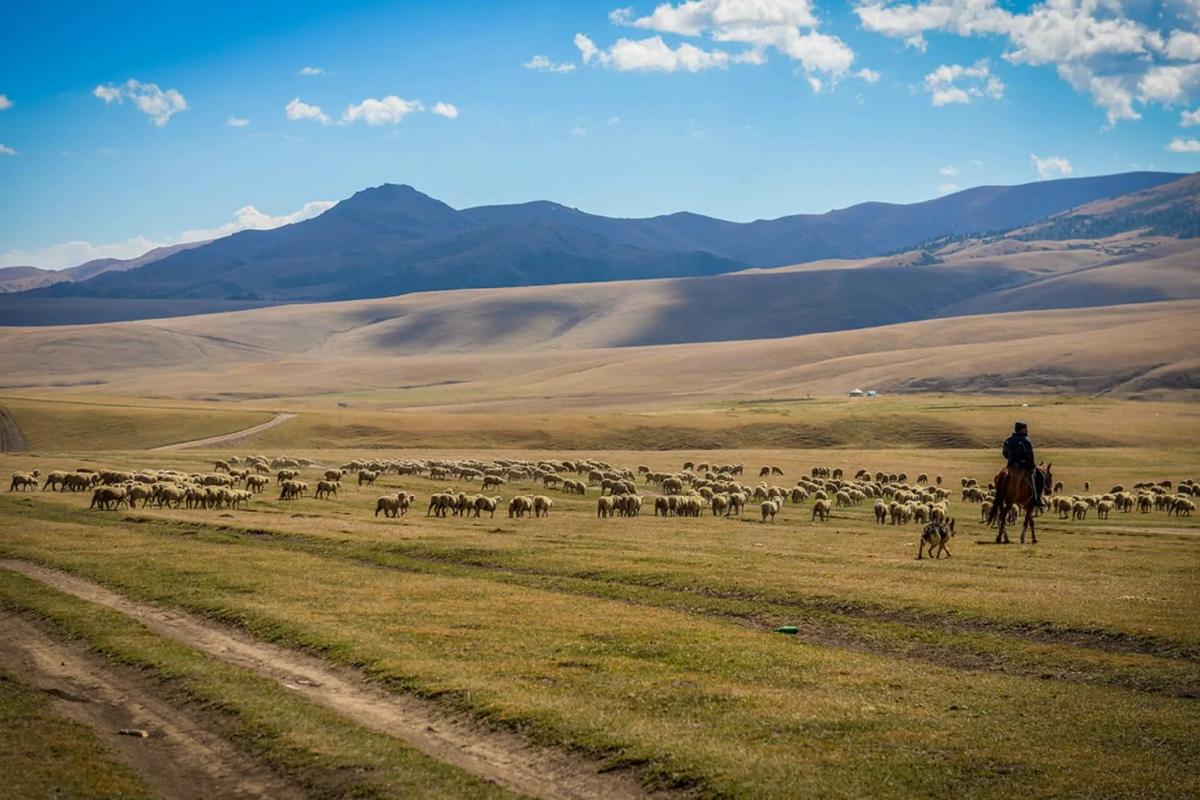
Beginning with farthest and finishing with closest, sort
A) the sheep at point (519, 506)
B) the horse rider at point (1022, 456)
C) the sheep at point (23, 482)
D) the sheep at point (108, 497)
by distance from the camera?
the sheep at point (23, 482)
the sheep at point (519, 506)
the sheep at point (108, 497)
the horse rider at point (1022, 456)

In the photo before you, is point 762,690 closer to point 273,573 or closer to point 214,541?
point 273,573

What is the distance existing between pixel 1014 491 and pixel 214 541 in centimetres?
2530

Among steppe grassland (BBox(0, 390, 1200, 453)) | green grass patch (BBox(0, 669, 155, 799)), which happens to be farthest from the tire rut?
steppe grassland (BBox(0, 390, 1200, 453))

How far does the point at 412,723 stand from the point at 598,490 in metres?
44.7

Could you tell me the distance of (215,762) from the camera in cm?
1416

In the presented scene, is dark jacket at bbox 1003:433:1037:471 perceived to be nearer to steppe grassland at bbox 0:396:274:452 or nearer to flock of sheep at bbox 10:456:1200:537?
flock of sheep at bbox 10:456:1200:537

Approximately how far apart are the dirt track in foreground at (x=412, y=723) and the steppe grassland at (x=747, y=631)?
436mm

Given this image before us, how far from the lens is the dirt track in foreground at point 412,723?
43.0ft

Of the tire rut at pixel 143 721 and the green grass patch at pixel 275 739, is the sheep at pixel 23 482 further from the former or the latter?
the green grass patch at pixel 275 739

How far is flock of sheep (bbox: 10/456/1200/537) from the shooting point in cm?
4456

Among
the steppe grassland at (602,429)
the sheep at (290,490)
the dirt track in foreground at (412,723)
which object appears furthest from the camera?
the steppe grassland at (602,429)

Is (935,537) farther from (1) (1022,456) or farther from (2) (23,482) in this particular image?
(2) (23,482)

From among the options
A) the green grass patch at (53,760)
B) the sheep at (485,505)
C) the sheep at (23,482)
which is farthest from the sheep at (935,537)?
the sheep at (23,482)

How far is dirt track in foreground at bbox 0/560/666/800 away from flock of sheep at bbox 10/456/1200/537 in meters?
21.0
